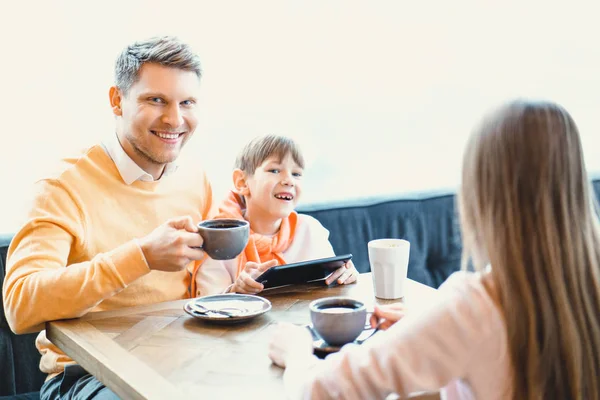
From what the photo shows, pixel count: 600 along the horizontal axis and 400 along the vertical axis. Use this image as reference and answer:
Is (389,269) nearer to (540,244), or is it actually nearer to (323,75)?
(540,244)

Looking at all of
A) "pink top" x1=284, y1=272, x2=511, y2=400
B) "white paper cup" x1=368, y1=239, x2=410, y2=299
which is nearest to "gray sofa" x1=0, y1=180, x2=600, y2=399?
"white paper cup" x1=368, y1=239, x2=410, y2=299

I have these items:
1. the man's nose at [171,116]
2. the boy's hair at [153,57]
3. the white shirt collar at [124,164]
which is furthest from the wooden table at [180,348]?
the boy's hair at [153,57]

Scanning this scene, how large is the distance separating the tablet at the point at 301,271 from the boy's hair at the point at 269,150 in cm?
40

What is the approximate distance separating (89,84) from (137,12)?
289 mm

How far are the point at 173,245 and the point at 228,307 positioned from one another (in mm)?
188

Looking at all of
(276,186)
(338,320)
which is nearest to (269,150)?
(276,186)

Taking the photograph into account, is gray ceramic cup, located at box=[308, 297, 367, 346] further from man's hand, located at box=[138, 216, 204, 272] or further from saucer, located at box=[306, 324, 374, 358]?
man's hand, located at box=[138, 216, 204, 272]

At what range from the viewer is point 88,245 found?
198 centimetres

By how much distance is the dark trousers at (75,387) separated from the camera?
70.9 inches

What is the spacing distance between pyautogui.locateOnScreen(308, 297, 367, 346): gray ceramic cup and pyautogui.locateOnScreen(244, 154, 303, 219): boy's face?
76 centimetres

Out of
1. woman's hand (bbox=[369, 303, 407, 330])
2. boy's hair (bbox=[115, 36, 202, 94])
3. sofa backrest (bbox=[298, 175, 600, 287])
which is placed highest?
boy's hair (bbox=[115, 36, 202, 94])

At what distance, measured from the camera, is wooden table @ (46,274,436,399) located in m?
1.34

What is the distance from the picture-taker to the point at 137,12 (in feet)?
8.32

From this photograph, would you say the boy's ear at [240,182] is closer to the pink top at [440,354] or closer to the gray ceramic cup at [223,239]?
→ the gray ceramic cup at [223,239]
